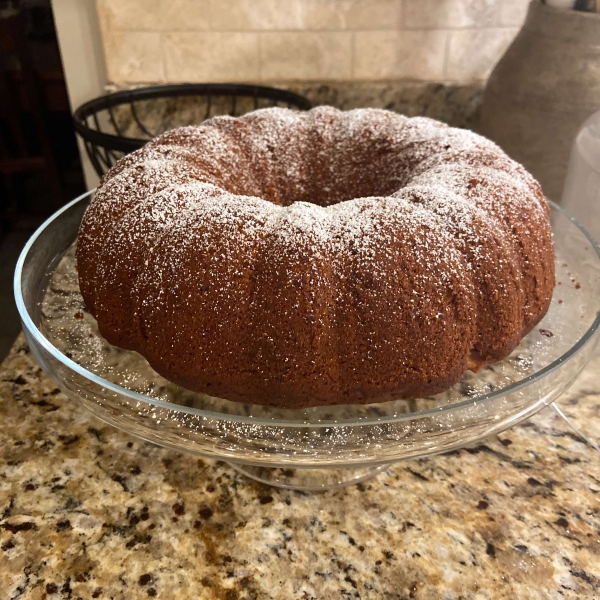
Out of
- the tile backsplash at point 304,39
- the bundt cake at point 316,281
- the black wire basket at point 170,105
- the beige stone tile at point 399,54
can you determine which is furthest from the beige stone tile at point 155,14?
the bundt cake at point 316,281

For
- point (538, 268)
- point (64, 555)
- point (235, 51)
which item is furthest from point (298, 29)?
point (64, 555)

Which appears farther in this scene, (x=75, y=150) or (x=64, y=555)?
(x=75, y=150)

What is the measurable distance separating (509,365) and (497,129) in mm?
658

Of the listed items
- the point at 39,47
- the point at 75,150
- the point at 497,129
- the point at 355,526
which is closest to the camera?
the point at 355,526

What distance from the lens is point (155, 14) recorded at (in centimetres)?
129

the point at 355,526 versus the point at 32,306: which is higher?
the point at 32,306

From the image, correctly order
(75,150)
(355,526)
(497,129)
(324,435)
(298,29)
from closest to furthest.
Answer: (324,435) < (355,526) < (497,129) < (298,29) < (75,150)

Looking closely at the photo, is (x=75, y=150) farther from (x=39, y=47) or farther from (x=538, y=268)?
(x=538, y=268)

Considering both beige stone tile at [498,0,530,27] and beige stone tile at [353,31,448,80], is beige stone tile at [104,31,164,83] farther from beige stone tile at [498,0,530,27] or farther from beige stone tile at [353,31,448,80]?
beige stone tile at [498,0,530,27]

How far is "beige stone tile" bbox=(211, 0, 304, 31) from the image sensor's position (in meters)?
1.29

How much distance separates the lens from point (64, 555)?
642 millimetres

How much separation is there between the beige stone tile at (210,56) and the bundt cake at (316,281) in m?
0.66

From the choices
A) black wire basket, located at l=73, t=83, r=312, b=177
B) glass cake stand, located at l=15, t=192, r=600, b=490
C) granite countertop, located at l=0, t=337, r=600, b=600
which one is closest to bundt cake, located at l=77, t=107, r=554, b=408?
glass cake stand, located at l=15, t=192, r=600, b=490

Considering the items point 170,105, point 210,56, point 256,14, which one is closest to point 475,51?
point 256,14
